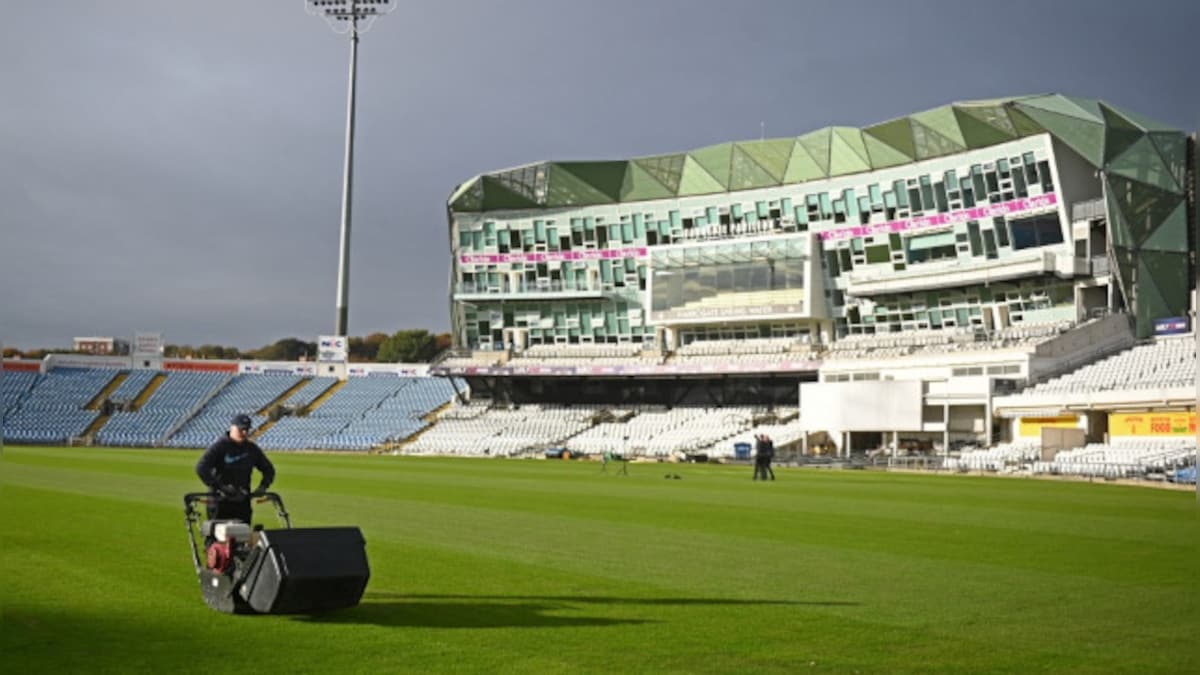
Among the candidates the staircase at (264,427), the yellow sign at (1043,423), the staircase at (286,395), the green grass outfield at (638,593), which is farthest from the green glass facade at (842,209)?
the green grass outfield at (638,593)

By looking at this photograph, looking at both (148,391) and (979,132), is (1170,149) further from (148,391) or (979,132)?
(148,391)

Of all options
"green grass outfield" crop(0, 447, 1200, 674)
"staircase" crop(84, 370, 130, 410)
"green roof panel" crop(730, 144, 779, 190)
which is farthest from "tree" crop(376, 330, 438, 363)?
"green grass outfield" crop(0, 447, 1200, 674)

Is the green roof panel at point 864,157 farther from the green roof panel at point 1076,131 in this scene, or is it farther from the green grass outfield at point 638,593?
the green grass outfield at point 638,593

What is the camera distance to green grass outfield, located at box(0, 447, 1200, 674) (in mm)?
8930

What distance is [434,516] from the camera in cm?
2222

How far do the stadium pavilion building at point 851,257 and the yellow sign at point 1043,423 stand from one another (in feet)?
7.64

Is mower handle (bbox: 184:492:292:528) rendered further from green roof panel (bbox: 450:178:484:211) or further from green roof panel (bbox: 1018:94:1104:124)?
green roof panel (bbox: 450:178:484:211)

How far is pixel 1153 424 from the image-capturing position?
48.4 metres

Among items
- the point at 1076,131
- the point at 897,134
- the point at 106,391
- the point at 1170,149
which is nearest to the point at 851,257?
the point at 897,134

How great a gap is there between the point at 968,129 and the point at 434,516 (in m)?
55.2

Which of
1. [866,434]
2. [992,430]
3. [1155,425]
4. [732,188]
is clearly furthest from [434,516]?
[732,188]

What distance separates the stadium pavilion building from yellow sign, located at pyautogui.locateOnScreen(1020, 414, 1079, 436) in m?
2.33

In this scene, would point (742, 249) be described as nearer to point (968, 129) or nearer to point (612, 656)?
point (968, 129)

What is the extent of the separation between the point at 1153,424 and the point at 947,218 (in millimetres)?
26173
